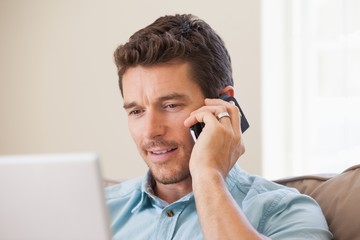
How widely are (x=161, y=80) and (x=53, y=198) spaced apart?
2.44ft

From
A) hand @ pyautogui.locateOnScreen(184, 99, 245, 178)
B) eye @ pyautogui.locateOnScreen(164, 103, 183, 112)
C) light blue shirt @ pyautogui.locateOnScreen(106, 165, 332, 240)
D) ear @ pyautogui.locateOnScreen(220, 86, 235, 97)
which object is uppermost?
ear @ pyautogui.locateOnScreen(220, 86, 235, 97)

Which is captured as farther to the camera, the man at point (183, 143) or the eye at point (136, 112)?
the eye at point (136, 112)

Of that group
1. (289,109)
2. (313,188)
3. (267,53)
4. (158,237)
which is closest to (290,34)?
(267,53)

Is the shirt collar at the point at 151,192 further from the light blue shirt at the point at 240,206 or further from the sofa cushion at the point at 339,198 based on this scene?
the sofa cushion at the point at 339,198

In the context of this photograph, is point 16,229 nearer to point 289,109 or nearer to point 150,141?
point 150,141

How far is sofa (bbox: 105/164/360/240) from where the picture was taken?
1203 millimetres

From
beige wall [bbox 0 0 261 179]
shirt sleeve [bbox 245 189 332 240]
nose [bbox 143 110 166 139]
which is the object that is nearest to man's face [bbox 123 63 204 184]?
nose [bbox 143 110 166 139]

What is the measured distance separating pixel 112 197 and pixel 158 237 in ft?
0.84

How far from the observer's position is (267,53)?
2.40 m

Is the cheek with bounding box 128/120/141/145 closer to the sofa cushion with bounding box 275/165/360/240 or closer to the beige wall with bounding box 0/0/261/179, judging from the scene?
the sofa cushion with bounding box 275/165/360/240

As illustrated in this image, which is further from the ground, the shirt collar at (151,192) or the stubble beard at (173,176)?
the stubble beard at (173,176)

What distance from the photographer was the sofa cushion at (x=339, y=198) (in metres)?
1.20

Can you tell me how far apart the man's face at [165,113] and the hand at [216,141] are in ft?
0.18

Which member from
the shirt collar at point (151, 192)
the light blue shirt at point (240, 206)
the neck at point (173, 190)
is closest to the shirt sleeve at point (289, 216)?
the light blue shirt at point (240, 206)
